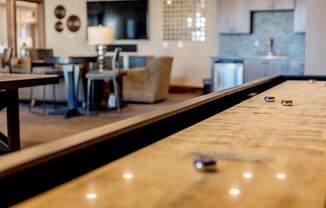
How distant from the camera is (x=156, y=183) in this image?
113 centimetres

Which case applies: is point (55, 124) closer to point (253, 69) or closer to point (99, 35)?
point (99, 35)

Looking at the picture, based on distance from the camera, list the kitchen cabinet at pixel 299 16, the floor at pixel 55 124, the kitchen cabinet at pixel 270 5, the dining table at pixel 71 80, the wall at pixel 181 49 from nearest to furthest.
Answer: the floor at pixel 55 124 → the dining table at pixel 71 80 → the kitchen cabinet at pixel 299 16 → the kitchen cabinet at pixel 270 5 → the wall at pixel 181 49

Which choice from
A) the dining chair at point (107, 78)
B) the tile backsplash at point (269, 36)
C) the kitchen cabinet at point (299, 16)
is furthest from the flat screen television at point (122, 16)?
the kitchen cabinet at point (299, 16)

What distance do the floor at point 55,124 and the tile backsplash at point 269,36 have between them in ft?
9.31

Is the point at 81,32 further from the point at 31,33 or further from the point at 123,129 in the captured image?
the point at 123,129

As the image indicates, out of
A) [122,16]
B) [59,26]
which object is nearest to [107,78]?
[122,16]

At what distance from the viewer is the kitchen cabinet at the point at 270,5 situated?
8555 millimetres

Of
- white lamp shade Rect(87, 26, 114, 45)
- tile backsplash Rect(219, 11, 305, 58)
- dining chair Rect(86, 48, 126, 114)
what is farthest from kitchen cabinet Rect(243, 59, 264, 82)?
white lamp shade Rect(87, 26, 114, 45)

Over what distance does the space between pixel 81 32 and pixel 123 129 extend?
9.84 metres

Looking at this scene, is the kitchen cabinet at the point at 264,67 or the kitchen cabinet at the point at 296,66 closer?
the kitchen cabinet at the point at 296,66

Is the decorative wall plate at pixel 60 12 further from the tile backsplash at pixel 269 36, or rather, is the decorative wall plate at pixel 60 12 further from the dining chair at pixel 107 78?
the dining chair at pixel 107 78

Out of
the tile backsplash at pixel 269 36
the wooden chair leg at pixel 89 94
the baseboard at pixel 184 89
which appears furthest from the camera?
the baseboard at pixel 184 89

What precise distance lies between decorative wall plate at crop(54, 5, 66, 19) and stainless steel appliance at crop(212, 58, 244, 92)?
4324 millimetres

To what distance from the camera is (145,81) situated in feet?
26.5
